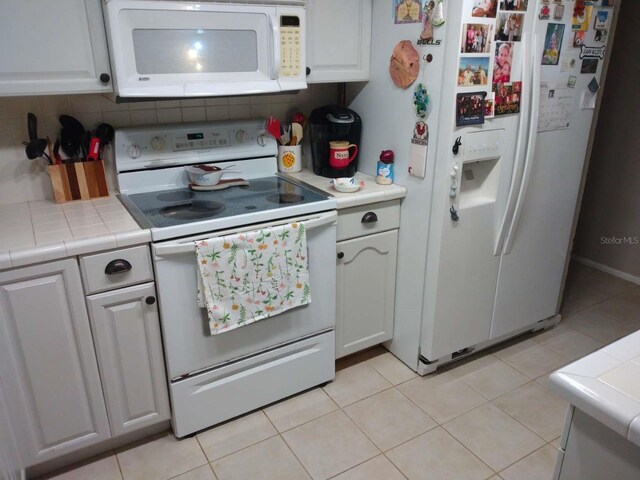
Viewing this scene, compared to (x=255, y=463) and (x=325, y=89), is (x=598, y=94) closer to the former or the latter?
(x=325, y=89)

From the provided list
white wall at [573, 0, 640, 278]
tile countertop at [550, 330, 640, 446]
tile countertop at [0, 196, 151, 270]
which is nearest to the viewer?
tile countertop at [550, 330, 640, 446]

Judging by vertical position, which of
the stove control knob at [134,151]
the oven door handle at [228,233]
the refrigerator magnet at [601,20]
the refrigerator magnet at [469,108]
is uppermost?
the refrigerator magnet at [601,20]

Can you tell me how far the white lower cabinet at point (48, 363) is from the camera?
5.26 feet

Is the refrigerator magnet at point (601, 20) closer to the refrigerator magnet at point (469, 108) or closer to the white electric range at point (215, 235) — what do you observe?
the refrigerator magnet at point (469, 108)

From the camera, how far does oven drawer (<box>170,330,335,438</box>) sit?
199 centimetres

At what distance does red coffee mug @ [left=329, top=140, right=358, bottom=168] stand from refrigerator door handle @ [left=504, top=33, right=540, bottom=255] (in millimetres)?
766

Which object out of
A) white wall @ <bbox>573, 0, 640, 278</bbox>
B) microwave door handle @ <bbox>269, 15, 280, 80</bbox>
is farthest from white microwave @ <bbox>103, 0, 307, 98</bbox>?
white wall @ <bbox>573, 0, 640, 278</bbox>

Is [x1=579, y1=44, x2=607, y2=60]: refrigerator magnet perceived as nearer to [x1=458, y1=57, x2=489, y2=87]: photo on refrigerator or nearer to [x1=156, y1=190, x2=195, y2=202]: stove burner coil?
[x1=458, y1=57, x2=489, y2=87]: photo on refrigerator

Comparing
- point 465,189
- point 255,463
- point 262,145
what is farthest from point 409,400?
point 262,145

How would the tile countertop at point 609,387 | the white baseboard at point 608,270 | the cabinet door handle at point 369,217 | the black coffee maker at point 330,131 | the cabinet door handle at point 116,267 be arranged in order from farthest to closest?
the white baseboard at point 608,270
the black coffee maker at point 330,131
the cabinet door handle at point 369,217
the cabinet door handle at point 116,267
the tile countertop at point 609,387

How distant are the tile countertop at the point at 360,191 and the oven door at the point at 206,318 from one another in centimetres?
11

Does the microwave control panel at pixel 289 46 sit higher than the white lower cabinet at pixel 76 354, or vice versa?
the microwave control panel at pixel 289 46

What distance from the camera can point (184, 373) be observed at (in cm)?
194

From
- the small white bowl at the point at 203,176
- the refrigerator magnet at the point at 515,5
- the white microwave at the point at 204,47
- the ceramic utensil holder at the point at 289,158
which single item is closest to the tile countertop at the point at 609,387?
the refrigerator magnet at the point at 515,5
